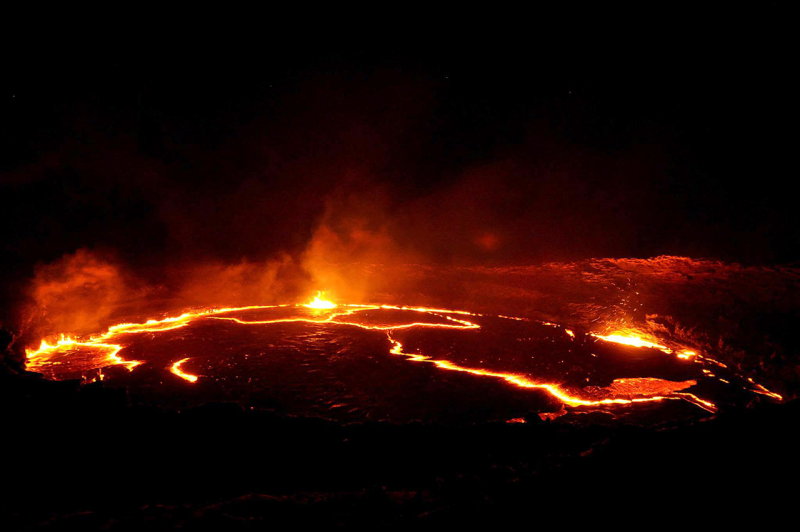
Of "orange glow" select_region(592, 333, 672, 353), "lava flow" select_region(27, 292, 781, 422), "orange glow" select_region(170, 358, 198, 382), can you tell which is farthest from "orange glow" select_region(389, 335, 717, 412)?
"orange glow" select_region(170, 358, 198, 382)

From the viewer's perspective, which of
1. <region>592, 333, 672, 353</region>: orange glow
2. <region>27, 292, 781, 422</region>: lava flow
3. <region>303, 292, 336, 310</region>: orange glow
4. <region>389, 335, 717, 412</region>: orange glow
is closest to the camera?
<region>389, 335, 717, 412</region>: orange glow

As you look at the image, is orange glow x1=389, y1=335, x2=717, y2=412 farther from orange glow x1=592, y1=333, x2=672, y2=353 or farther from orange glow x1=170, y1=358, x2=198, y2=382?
orange glow x1=170, y1=358, x2=198, y2=382

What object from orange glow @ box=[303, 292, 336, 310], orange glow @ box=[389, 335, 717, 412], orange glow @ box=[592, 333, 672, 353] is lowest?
orange glow @ box=[389, 335, 717, 412]

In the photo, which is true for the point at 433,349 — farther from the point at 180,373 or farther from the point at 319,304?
the point at 319,304

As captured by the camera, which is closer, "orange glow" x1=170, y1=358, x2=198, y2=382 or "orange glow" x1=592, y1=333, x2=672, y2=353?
"orange glow" x1=170, y1=358, x2=198, y2=382

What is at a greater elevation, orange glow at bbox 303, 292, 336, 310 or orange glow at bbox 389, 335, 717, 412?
orange glow at bbox 303, 292, 336, 310

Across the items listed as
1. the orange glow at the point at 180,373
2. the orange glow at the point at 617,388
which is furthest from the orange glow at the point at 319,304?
the orange glow at the point at 617,388

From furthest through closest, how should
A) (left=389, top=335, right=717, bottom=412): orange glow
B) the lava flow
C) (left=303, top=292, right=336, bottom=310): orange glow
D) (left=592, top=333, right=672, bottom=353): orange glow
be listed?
(left=303, top=292, right=336, bottom=310): orange glow < (left=592, top=333, right=672, bottom=353): orange glow < the lava flow < (left=389, top=335, right=717, bottom=412): orange glow

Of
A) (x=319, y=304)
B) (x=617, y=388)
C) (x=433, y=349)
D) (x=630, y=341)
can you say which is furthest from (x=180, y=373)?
(x=630, y=341)

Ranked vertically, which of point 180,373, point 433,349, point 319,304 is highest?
point 319,304
